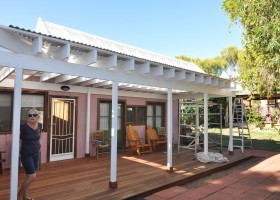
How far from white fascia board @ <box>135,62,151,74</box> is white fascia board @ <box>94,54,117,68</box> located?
34.2 inches

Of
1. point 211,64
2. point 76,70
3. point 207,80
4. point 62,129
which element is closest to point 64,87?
point 62,129

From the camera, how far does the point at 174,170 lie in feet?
20.9

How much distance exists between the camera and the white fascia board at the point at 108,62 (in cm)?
459

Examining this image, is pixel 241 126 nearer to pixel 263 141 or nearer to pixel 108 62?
pixel 263 141

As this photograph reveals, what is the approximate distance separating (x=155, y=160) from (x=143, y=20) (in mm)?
10771

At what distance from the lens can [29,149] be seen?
3646 mm

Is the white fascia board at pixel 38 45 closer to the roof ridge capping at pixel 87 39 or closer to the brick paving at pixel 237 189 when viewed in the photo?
the brick paving at pixel 237 189

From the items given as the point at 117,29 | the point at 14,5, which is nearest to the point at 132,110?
the point at 14,5

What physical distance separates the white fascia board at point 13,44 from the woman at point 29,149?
99 cm

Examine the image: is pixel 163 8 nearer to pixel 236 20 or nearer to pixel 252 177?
pixel 236 20

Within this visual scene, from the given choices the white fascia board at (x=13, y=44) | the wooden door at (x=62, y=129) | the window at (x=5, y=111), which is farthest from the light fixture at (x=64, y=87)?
the white fascia board at (x=13, y=44)

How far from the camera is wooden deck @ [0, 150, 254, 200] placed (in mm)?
4461

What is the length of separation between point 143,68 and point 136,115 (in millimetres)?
4983

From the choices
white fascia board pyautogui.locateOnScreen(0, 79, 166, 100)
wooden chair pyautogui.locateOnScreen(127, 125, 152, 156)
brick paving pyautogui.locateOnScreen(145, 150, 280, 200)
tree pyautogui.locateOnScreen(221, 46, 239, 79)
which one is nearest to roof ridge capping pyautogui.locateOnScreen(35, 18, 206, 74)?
white fascia board pyautogui.locateOnScreen(0, 79, 166, 100)
